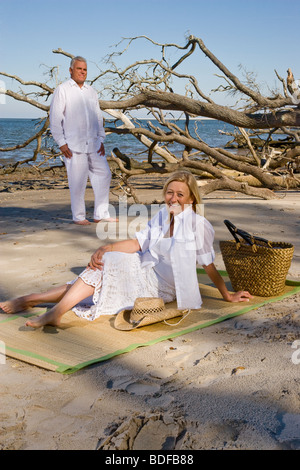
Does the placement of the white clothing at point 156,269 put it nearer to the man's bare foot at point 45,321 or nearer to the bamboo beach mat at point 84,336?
the bamboo beach mat at point 84,336

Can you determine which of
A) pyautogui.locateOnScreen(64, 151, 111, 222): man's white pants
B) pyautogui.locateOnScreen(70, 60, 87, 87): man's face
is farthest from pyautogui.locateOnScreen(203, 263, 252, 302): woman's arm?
pyautogui.locateOnScreen(70, 60, 87, 87): man's face

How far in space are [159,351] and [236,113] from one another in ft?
20.4

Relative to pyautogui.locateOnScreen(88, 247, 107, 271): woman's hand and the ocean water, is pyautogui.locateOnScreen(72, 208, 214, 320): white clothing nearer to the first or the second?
pyautogui.locateOnScreen(88, 247, 107, 271): woman's hand

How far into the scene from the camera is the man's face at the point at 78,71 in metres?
7.37

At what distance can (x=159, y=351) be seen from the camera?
332 centimetres

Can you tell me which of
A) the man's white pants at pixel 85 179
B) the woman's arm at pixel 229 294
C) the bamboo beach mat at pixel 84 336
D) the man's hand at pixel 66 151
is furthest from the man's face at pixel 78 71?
the woman's arm at pixel 229 294

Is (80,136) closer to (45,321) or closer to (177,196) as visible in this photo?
(177,196)

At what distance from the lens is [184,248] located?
387 centimetres

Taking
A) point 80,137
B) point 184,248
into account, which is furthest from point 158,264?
point 80,137

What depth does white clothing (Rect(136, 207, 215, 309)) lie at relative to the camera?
386 cm

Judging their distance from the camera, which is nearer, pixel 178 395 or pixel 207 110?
pixel 178 395

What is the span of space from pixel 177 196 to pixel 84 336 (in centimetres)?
121

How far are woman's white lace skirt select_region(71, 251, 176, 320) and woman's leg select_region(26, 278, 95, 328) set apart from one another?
0.27ft
